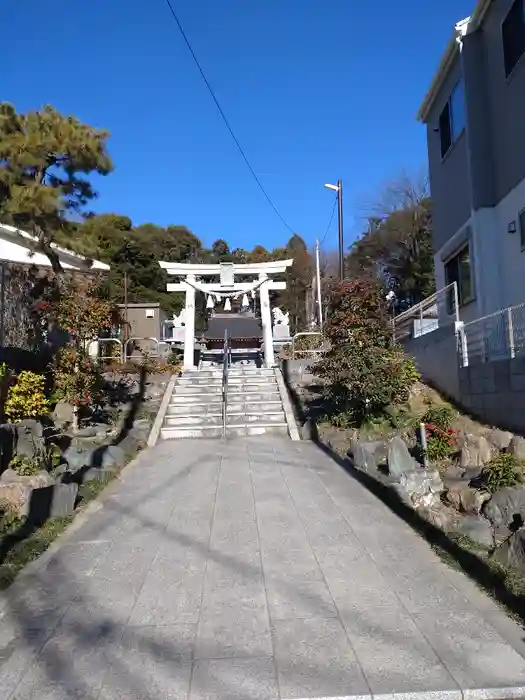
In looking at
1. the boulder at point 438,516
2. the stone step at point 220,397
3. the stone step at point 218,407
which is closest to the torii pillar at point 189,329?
the stone step at point 220,397

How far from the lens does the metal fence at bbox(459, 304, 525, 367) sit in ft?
30.4

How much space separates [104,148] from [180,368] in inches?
292

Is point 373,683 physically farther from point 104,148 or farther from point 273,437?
point 104,148

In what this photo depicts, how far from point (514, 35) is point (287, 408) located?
8.62 m

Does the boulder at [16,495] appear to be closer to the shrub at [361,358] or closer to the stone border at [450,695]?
the stone border at [450,695]

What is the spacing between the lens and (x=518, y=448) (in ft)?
26.8

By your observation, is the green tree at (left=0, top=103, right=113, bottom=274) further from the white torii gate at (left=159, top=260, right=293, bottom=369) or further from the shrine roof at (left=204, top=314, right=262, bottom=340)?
the shrine roof at (left=204, top=314, right=262, bottom=340)

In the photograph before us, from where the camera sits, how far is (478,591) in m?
4.66

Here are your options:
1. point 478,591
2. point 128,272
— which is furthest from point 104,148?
point 128,272

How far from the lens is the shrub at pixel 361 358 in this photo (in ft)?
35.6

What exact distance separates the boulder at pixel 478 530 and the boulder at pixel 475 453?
→ 2.25 metres

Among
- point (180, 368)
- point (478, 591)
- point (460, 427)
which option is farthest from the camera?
point (180, 368)

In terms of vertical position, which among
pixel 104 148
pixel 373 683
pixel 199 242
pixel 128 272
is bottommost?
pixel 373 683

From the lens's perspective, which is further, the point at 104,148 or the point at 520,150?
the point at 104,148
